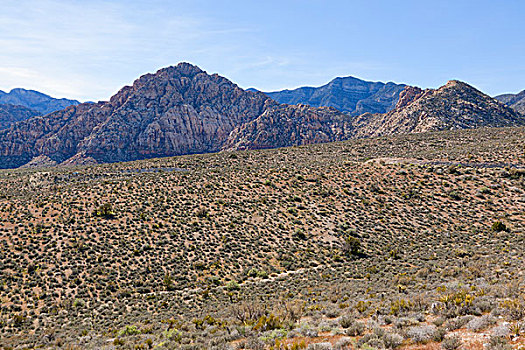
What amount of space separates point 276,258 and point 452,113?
118m

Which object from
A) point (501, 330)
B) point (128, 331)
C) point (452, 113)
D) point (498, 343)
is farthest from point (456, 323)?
point (452, 113)

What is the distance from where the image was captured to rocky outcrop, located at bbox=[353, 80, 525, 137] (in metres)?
108

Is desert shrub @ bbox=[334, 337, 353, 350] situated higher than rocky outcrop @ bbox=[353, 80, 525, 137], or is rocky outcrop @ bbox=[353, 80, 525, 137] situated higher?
rocky outcrop @ bbox=[353, 80, 525, 137]

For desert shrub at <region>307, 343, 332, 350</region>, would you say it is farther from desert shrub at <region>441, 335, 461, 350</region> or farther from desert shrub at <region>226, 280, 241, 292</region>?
desert shrub at <region>226, 280, 241, 292</region>

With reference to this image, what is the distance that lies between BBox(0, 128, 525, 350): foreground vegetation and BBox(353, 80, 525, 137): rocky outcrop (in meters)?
62.9

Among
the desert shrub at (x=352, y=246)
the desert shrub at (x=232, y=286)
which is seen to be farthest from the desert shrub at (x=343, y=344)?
the desert shrub at (x=352, y=246)

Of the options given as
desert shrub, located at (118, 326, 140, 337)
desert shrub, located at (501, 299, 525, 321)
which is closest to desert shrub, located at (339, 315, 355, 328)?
desert shrub, located at (501, 299, 525, 321)

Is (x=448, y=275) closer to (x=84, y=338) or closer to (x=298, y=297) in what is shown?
(x=298, y=297)

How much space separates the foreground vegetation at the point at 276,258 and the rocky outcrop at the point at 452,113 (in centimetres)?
6291

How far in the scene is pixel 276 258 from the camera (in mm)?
27641

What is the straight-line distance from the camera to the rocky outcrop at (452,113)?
108 meters

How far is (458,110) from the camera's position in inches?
4464

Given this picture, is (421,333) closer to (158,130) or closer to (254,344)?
(254,344)

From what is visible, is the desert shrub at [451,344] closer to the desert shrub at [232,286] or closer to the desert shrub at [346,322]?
the desert shrub at [346,322]
